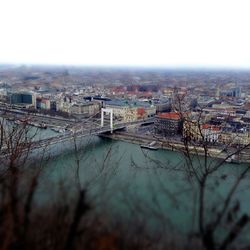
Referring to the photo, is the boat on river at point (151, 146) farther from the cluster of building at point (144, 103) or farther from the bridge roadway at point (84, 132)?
the bridge roadway at point (84, 132)

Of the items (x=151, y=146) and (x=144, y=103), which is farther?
(x=144, y=103)

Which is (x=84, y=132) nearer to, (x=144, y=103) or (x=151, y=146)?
(x=151, y=146)

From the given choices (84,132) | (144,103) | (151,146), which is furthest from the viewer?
(144,103)

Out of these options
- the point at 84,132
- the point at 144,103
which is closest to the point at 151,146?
the point at 84,132

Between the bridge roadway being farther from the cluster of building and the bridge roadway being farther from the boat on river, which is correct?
the boat on river

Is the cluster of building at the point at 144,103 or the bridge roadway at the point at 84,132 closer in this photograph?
the bridge roadway at the point at 84,132

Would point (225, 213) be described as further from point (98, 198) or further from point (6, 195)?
point (6, 195)

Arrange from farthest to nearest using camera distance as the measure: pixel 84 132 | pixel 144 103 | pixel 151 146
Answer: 1. pixel 144 103
2. pixel 84 132
3. pixel 151 146

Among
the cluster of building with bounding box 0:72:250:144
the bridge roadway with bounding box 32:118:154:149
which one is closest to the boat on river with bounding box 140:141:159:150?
the cluster of building with bounding box 0:72:250:144

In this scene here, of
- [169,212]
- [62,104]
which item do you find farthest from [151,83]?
[169,212]

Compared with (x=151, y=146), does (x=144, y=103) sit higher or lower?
lower

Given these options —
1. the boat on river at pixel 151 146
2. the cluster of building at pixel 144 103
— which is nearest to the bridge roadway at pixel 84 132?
the cluster of building at pixel 144 103
